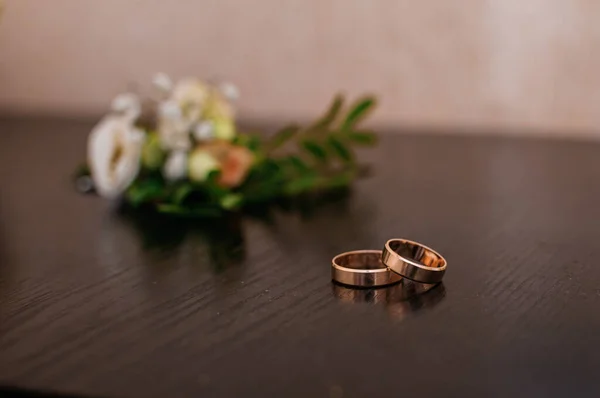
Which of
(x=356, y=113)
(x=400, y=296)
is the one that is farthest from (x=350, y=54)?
(x=400, y=296)

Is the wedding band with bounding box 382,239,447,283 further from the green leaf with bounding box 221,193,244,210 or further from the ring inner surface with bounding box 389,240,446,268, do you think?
the green leaf with bounding box 221,193,244,210

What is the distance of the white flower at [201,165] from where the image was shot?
1003 mm

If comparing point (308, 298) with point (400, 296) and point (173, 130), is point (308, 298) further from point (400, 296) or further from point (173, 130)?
point (173, 130)

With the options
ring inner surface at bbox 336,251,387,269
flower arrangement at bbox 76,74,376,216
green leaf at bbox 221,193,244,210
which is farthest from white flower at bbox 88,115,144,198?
ring inner surface at bbox 336,251,387,269

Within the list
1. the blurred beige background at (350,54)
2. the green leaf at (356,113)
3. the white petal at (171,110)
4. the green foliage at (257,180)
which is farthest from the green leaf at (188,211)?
the blurred beige background at (350,54)

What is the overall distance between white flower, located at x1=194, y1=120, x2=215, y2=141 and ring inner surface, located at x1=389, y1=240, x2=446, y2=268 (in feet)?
1.09

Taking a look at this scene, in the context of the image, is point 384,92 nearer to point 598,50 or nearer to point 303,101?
point 303,101

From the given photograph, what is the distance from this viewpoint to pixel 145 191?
102 cm

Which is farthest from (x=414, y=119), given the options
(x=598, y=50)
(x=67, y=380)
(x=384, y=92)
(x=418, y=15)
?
(x=67, y=380)

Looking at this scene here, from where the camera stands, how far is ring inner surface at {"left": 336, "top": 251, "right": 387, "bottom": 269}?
80 centimetres

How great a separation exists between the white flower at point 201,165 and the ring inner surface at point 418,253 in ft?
0.96

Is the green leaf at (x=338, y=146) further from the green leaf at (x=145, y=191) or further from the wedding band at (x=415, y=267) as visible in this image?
the wedding band at (x=415, y=267)

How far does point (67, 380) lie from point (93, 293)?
0.62 ft

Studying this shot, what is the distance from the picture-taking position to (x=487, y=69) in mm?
1440
